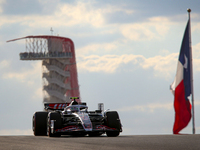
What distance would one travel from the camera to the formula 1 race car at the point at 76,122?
79.0 feet

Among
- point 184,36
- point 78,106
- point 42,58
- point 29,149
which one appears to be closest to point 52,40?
point 42,58

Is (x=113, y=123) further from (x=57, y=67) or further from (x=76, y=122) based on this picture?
(x=57, y=67)

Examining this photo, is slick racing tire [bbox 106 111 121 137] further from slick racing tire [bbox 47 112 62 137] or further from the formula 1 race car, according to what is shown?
slick racing tire [bbox 47 112 62 137]

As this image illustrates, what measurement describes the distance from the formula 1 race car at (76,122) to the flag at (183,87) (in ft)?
39.6

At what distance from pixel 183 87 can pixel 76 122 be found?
52.9 feet

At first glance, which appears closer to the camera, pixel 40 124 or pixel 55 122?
pixel 55 122

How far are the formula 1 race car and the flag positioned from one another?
12064 millimetres

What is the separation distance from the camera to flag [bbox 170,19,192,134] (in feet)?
125

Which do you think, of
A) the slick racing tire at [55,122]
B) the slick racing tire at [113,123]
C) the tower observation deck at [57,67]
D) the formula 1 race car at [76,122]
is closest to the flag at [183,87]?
the formula 1 race car at [76,122]

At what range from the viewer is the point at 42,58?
342ft

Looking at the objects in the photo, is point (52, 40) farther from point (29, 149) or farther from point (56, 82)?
point (29, 149)

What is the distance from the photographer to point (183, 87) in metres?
39.2

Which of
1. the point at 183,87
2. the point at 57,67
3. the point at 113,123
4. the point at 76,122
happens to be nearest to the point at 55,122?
the point at 76,122

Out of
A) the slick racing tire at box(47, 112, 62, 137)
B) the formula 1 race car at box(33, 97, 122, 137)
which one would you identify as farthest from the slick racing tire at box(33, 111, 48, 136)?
the slick racing tire at box(47, 112, 62, 137)
